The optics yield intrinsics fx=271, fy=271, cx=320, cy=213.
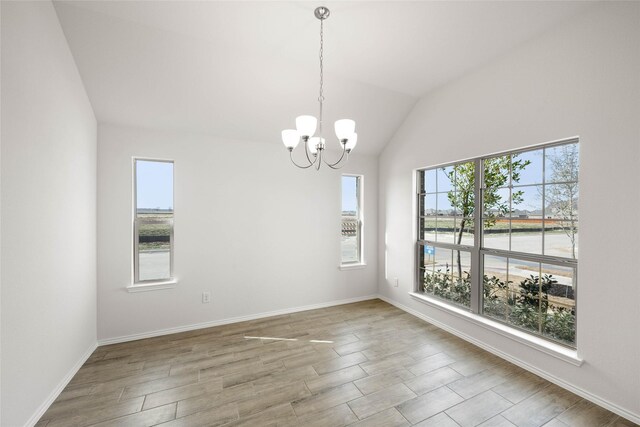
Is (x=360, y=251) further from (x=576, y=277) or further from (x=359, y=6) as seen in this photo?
(x=359, y=6)

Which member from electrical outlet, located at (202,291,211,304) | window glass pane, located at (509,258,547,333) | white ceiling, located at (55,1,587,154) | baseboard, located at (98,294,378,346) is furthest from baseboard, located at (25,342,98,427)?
window glass pane, located at (509,258,547,333)

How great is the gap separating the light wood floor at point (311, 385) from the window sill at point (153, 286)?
0.57 m

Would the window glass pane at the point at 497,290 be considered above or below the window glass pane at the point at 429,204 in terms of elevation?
below

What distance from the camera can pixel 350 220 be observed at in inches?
175

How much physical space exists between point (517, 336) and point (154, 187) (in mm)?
4184

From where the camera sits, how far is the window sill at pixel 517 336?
221cm

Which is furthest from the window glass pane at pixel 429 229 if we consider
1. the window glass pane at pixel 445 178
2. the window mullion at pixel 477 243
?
the window mullion at pixel 477 243

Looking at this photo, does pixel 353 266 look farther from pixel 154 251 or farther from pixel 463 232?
pixel 154 251

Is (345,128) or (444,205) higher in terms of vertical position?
(345,128)

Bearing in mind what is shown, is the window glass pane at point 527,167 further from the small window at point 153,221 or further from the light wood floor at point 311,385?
the small window at point 153,221

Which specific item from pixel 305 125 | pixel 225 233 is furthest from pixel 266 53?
pixel 225 233

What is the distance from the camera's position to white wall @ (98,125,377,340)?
3.04m

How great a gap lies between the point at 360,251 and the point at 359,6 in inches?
130

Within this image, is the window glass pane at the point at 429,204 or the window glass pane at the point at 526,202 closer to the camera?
the window glass pane at the point at 526,202
